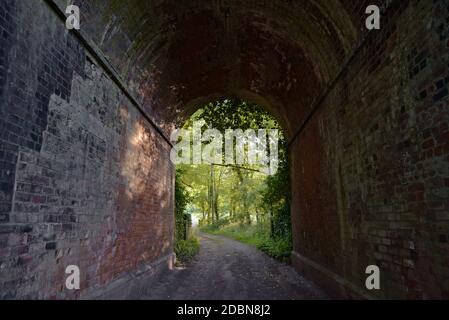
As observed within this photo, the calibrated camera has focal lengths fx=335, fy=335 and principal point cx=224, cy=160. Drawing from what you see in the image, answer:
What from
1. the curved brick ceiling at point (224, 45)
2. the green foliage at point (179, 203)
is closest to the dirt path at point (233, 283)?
the green foliage at point (179, 203)

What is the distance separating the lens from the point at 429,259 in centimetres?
357

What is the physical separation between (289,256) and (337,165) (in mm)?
6421

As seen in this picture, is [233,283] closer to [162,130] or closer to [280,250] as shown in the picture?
[162,130]

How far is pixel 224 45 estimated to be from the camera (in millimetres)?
8688

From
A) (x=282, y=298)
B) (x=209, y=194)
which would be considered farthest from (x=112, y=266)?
(x=209, y=194)

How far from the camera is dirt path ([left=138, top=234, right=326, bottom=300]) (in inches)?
278

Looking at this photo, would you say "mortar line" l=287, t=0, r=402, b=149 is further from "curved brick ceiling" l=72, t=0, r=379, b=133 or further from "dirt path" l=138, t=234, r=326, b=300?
"dirt path" l=138, t=234, r=326, b=300

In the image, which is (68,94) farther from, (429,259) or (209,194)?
(209,194)

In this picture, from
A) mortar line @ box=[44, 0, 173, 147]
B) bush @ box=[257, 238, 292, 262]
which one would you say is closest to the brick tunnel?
mortar line @ box=[44, 0, 173, 147]

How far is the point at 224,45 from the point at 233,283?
19.9 ft

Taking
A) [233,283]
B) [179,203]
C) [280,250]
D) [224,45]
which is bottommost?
[233,283]

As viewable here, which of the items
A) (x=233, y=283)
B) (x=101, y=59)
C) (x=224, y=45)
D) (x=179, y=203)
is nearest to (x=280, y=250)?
(x=179, y=203)

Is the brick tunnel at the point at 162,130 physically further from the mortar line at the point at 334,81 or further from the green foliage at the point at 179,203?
the green foliage at the point at 179,203

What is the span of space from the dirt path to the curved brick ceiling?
435 cm
